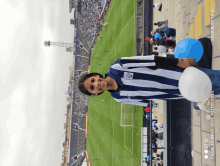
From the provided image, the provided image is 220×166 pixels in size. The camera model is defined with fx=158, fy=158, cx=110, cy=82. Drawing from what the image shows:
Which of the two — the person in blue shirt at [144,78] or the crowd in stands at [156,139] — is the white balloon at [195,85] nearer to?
the person in blue shirt at [144,78]

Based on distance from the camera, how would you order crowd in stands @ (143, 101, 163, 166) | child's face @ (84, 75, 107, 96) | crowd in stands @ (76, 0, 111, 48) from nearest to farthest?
child's face @ (84, 75, 107, 96), crowd in stands @ (143, 101, 163, 166), crowd in stands @ (76, 0, 111, 48)

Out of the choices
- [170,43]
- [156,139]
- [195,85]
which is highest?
[170,43]

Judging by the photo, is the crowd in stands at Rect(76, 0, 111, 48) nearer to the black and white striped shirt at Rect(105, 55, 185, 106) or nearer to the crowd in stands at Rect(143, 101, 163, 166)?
the crowd in stands at Rect(143, 101, 163, 166)

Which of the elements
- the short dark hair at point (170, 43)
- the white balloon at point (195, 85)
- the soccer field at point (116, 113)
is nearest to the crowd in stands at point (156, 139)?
the soccer field at point (116, 113)

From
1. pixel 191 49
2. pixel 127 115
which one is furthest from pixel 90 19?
pixel 191 49

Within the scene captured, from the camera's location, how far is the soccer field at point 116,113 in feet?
38.9

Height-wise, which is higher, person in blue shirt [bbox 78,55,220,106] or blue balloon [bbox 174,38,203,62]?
blue balloon [bbox 174,38,203,62]

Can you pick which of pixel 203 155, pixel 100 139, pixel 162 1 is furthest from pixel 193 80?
pixel 100 139

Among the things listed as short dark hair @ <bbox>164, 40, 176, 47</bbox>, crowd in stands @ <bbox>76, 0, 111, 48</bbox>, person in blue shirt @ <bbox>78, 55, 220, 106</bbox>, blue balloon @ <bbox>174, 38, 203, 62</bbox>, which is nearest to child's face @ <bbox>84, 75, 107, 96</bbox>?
person in blue shirt @ <bbox>78, 55, 220, 106</bbox>

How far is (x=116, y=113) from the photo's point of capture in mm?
15320

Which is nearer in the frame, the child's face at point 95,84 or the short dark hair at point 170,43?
the child's face at point 95,84

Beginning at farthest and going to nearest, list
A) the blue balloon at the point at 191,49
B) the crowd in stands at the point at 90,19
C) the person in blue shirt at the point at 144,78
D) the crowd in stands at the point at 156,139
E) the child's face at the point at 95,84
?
the crowd in stands at the point at 90,19 → the crowd in stands at the point at 156,139 → the blue balloon at the point at 191,49 → the child's face at the point at 95,84 → the person in blue shirt at the point at 144,78

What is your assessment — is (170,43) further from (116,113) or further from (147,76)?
(116,113)

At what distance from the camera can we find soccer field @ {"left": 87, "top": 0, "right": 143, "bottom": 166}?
1186cm
